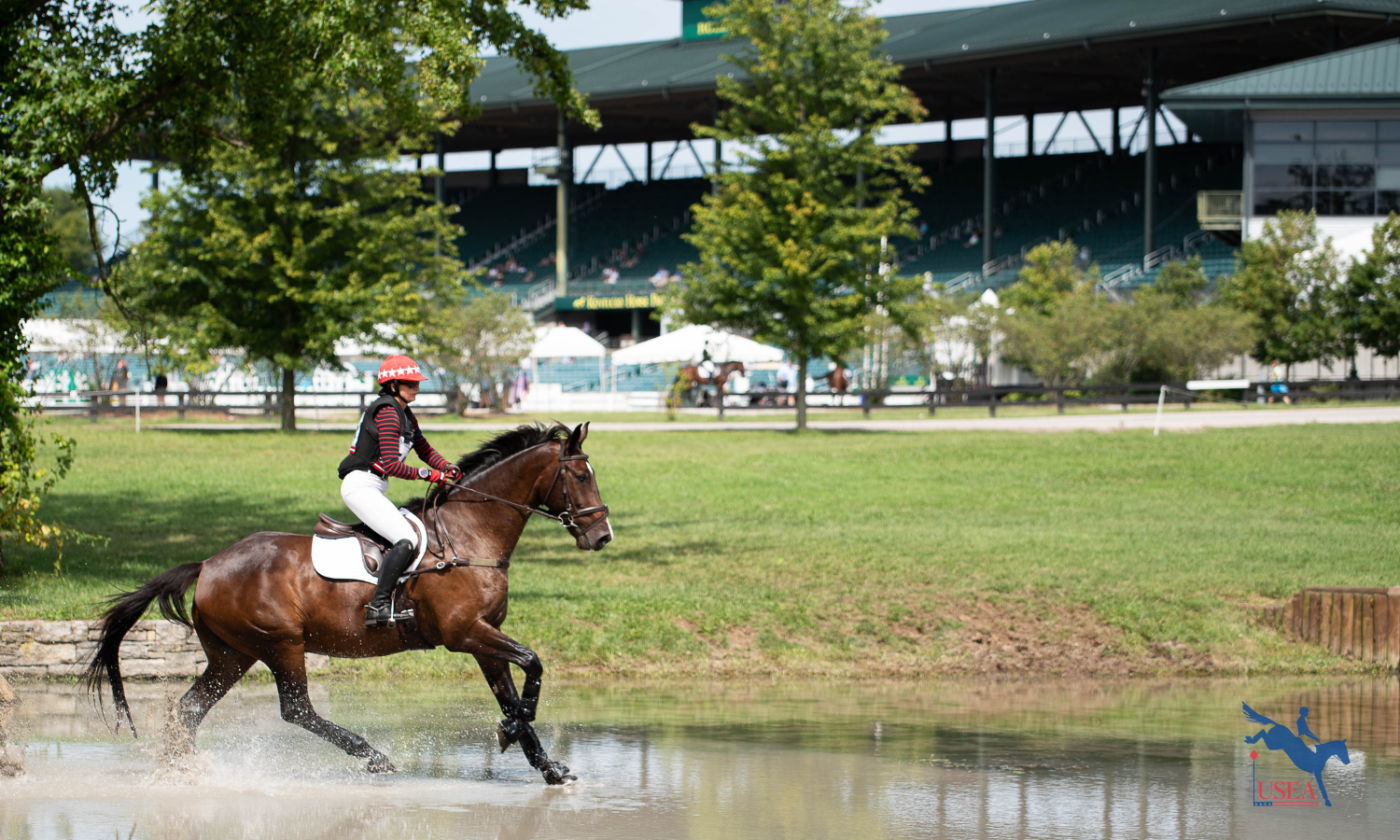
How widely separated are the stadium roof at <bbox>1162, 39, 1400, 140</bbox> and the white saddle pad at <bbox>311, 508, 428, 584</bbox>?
1842 inches

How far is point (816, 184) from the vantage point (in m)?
35.2

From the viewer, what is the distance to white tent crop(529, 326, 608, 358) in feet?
154

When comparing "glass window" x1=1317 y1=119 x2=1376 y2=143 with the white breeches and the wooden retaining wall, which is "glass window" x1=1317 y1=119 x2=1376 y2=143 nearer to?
the wooden retaining wall

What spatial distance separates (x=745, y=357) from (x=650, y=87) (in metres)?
24.5

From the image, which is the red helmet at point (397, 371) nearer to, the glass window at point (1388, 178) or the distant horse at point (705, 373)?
the distant horse at point (705, 373)

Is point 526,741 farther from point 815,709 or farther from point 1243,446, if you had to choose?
point 1243,446

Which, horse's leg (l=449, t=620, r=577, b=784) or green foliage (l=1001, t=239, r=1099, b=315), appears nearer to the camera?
horse's leg (l=449, t=620, r=577, b=784)

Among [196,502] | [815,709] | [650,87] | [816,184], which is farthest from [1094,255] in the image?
[815,709]

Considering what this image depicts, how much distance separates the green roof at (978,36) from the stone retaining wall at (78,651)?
42.5 metres

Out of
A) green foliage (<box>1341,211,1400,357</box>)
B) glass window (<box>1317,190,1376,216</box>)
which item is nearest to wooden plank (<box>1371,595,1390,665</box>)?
green foliage (<box>1341,211,1400,357</box>)

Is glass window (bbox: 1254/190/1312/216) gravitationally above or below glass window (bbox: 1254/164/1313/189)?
below

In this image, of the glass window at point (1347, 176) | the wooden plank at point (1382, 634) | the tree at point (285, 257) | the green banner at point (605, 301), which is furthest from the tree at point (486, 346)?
the wooden plank at point (1382, 634)

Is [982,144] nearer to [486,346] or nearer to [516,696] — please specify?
[486,346]

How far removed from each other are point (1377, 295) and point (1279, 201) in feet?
22.3
